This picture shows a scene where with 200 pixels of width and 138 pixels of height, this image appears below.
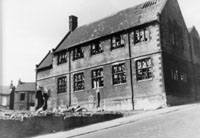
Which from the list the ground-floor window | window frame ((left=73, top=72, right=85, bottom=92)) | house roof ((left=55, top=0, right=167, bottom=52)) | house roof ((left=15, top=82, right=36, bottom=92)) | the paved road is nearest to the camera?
the paved road

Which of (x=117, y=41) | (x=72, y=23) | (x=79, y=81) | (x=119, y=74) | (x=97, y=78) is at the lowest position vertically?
(x=79, y=81)

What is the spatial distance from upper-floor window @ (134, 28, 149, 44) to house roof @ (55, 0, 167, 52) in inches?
25.2

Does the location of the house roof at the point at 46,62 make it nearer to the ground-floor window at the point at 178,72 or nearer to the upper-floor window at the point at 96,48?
the upper-floor window at the point at 96,48

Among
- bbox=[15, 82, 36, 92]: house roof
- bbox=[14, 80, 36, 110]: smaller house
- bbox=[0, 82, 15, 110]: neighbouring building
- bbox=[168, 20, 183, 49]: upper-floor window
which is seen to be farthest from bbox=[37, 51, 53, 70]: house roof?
bbox=[15, 82, 36, 92]: house roof

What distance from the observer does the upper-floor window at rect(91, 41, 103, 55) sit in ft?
91.2

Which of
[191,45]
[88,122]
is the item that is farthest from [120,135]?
[191,45]

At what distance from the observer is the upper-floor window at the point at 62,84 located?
3041 centimetres

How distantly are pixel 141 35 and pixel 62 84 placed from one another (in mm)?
11080

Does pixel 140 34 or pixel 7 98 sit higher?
pixel 140 34

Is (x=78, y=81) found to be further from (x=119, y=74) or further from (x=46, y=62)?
(x=46, y=62)

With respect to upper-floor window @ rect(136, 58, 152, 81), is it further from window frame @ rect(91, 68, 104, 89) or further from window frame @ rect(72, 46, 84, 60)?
window frame @ rect(72, 46, 84, 60)

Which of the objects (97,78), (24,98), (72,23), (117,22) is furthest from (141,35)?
(24,98)

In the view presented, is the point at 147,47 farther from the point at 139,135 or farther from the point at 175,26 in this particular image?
the point at 139,135

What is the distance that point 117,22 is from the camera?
28.0 m
